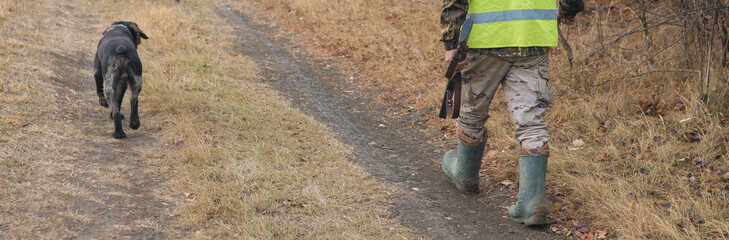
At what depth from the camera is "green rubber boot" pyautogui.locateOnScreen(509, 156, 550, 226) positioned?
342 cm

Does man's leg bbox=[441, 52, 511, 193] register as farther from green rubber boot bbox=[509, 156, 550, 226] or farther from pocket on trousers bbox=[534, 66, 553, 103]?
green rubber boot bbox=[509, 156, 550, 226]

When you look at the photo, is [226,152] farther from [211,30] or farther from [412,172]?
[211,30]

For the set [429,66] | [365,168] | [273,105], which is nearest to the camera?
[365,168]

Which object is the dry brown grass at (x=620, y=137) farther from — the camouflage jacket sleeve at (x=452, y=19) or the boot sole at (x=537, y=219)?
the camouflage jacket sleeve at (x=452, y=19)

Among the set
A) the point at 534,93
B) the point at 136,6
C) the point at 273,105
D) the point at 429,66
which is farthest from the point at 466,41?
the point at 136,6

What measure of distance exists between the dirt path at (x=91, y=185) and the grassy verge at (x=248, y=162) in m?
0.21

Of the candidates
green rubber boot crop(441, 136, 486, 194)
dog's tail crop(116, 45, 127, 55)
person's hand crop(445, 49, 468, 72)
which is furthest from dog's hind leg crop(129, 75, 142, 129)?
person's hand crop(445, 49, 468, 72)

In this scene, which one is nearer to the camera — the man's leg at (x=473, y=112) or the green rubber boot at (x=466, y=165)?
the man's leg at (x=473, y=112)

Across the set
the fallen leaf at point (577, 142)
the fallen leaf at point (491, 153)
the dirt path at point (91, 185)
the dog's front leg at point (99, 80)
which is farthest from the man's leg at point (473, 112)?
the dog's front leg at point (99, 80)

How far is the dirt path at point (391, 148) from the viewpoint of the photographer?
3.67 metres

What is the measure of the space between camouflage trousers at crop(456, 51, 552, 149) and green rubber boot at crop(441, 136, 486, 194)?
0.31 meters

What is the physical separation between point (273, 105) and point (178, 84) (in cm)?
128

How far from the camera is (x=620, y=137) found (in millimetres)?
4711

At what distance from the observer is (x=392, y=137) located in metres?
5.70
